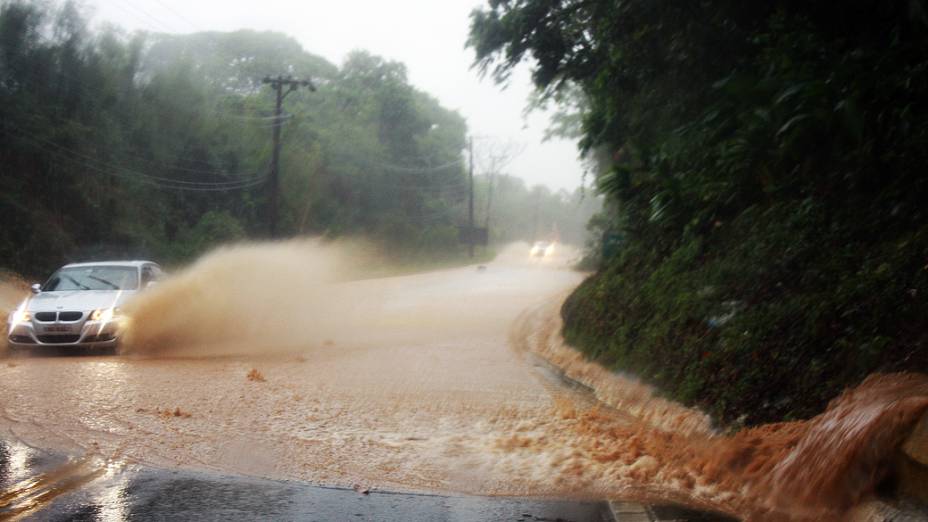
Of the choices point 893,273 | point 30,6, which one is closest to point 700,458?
point 893,273

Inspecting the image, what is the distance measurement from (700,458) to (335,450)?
2893mm

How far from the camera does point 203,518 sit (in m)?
5.15

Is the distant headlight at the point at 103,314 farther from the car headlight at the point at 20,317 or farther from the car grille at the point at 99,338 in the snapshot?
the car headlight at the point at 20,317

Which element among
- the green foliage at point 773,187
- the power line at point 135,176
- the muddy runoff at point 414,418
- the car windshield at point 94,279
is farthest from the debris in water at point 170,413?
the power line at point 135,176

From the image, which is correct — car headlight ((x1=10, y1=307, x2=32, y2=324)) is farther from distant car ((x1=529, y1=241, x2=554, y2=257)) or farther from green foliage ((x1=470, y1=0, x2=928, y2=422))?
distant car ((x1=529, y1=241, x2=554, y2=257))

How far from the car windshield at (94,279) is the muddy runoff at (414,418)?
0.53m

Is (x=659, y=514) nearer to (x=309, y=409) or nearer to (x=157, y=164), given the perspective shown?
(x=309, y=409)

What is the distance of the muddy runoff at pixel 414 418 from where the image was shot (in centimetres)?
570

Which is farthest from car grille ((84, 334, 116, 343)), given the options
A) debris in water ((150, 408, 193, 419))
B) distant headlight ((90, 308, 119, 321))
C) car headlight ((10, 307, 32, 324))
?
debris in water ((150, 408, 193, 419))

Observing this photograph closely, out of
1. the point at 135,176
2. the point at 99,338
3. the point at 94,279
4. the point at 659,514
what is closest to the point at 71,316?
the point at 99,338

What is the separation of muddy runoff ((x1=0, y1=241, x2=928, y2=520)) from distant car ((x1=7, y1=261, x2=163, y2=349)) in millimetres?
349

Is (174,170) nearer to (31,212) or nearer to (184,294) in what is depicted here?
(31,212)

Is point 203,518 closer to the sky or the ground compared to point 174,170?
closer to the ground

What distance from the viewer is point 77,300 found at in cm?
1404
